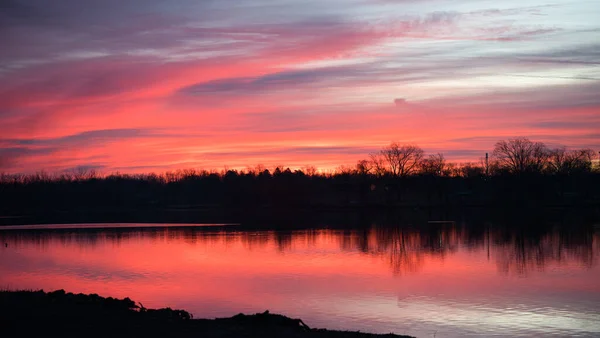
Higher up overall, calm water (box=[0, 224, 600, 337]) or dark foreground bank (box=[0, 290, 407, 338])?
dark foreground bank (box=[0, 290, 407, 338])

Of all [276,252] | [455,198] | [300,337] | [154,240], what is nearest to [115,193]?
[455,198]

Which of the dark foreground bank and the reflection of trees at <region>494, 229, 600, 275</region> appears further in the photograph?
the reflection of trees at <region>494, 229, 600, 275</region>

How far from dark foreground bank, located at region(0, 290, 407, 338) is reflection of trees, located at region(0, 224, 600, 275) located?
47.7 feet

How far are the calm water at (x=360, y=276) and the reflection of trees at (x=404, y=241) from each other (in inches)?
4.0

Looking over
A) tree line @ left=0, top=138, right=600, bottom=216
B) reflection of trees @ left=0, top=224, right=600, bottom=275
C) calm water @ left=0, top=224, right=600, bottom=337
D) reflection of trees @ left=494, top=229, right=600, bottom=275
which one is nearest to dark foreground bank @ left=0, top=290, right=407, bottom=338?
calm water @ left=0, top=224, right=600, bottom=337

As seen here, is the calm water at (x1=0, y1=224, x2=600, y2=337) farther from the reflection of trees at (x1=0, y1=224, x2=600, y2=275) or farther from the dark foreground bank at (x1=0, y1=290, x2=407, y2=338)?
the dark foreground bank at (x1=0, y1=290, x2=407, y2=338)

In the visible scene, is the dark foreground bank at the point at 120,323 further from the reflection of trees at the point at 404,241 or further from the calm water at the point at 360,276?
the reflection of trees at the point at 404,241

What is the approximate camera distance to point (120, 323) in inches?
615

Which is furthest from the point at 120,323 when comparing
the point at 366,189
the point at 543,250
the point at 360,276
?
the point at 366,189

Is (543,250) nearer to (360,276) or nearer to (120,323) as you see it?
(360,276)

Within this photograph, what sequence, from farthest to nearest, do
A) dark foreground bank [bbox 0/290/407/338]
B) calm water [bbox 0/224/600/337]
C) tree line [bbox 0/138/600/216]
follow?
tree line [bbox 0/138/600/216]
calm water [bbox 0/224/600/337]
dark foreground bank [bbox 0/290/407/338]

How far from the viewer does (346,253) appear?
37.6 m

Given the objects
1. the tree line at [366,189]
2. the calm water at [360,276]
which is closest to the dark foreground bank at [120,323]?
the calm water at [360,276]

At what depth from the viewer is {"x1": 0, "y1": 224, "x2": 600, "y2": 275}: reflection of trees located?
33344 mm
